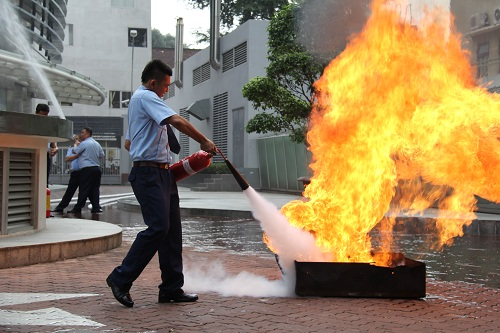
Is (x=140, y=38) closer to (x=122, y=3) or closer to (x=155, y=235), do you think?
(x=122, y=3)

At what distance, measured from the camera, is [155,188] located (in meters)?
5.32

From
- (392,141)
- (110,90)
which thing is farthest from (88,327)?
(110,90)

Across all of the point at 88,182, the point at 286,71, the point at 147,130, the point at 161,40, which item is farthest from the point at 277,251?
the point at 161,40

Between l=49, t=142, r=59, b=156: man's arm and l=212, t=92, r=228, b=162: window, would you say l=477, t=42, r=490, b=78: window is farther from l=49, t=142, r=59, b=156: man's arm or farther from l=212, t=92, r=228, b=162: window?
l=212, t=92, r=228, b=162: window

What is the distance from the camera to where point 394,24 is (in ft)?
23.0

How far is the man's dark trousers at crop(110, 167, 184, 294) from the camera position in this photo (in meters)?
5.26

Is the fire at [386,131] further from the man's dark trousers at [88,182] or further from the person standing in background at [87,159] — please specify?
the man's dark trousers at [88,182]

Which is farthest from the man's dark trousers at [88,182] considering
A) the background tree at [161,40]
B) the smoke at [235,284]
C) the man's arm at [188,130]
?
the background tree at [161,40]

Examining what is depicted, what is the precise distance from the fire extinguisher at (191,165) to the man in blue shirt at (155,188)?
0.34 ft

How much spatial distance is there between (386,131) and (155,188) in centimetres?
228

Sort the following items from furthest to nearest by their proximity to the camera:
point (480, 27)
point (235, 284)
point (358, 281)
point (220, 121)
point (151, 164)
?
point (220, 121), point (480, 27), point (235, 284), point (358, 281), point (151, 164)

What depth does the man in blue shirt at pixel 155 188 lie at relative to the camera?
526 cm

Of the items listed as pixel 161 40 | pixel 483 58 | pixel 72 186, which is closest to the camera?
pixel 72 186

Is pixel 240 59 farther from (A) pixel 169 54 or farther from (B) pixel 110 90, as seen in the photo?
(A) pixel 169 54
